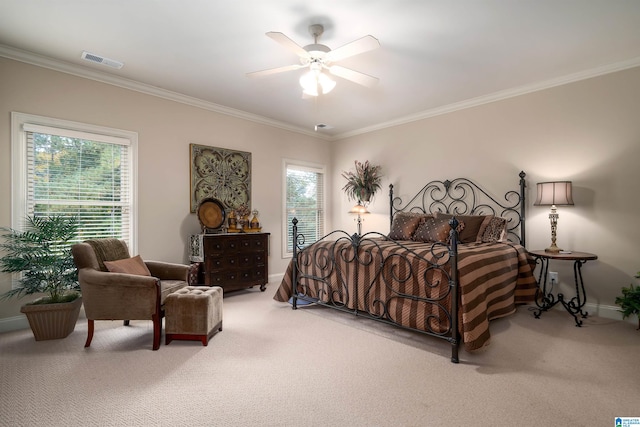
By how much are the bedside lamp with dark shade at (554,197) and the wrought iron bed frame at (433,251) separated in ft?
1.28

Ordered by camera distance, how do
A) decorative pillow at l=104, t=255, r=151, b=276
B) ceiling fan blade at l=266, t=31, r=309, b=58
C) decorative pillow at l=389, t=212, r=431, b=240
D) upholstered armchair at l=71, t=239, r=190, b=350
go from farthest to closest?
decorative pillow at l=389, t=212, r=431, b=240 → decorative pillow at l=104, t=255, r=151, b=276 → upholstered armchair at l=71, t=239, r=190, b=350 → ceiling fan blade at l=266, t=31, r=309, b=58

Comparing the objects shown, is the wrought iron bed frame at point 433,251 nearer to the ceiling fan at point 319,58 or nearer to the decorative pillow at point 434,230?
the decorative pillow at point 434,230

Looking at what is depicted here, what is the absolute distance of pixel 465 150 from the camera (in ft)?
15.3

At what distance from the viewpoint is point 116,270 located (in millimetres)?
2939

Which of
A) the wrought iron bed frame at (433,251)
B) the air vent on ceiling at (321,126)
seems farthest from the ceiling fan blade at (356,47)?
the air vent on ceiling at (321,126)

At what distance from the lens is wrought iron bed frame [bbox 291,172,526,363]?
2.53 m

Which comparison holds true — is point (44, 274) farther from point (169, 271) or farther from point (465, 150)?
point (465, 150)

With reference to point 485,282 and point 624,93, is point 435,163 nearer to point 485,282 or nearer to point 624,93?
point 624,93

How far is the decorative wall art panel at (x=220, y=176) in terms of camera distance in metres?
4.54

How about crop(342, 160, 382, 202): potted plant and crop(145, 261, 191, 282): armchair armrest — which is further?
crop(342, 160, 382, 202): potted plant

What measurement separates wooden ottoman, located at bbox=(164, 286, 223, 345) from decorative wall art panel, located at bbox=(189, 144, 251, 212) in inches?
78.0

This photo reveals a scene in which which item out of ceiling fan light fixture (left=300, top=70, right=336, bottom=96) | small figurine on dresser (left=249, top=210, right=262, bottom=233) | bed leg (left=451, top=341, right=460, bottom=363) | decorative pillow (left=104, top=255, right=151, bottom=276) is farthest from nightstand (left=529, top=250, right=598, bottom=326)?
decorative pillow (left=104, top=255, right=151, bottom=276)

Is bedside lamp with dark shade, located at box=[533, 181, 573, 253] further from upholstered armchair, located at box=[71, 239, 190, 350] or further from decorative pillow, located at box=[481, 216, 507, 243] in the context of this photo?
upholstered armchair, located at box=[71, 239, 190, 350]

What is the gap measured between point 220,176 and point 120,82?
5.43ft
